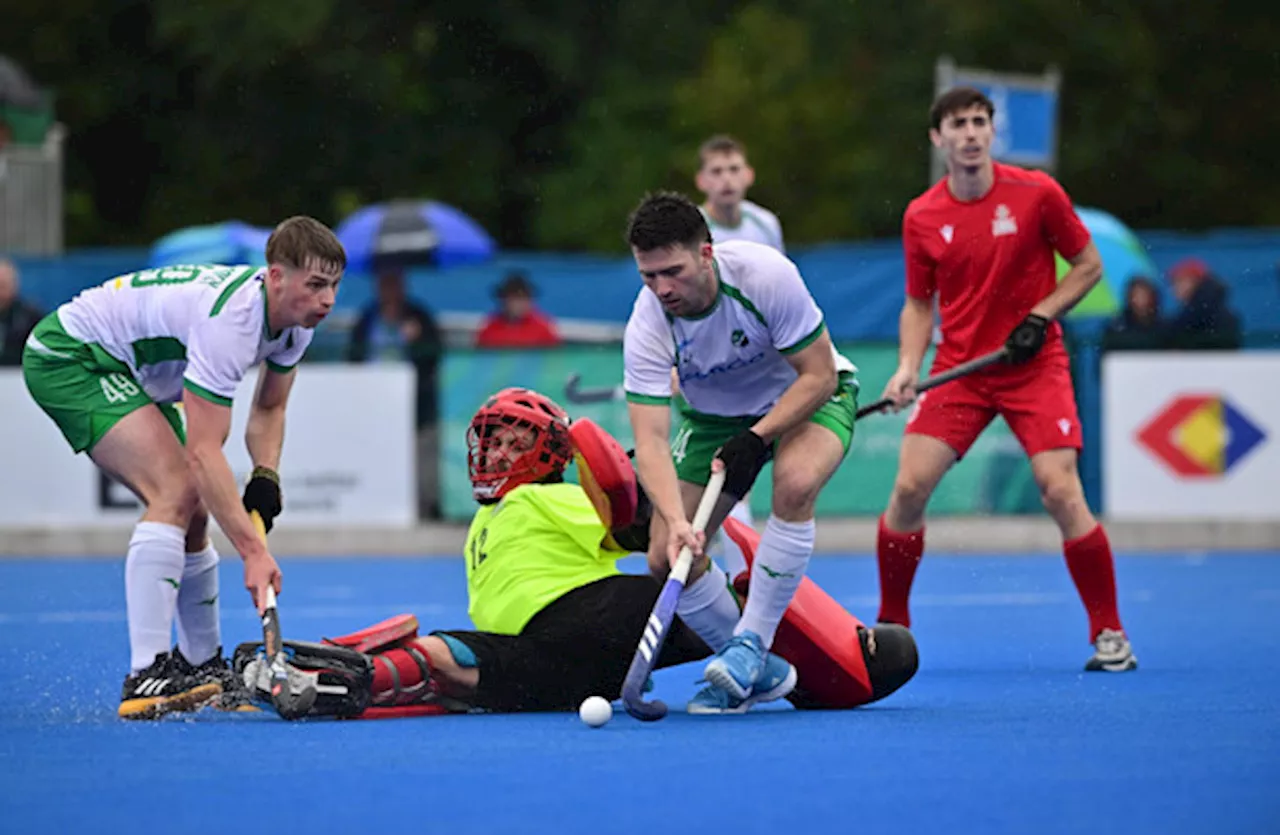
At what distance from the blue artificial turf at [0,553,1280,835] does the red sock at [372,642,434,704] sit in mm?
123

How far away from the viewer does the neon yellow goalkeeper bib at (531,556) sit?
6.47m

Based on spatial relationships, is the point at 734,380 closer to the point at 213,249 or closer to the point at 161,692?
the point at 161,692

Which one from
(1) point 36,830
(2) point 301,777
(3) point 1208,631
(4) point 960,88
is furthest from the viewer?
(3) point 1208,631

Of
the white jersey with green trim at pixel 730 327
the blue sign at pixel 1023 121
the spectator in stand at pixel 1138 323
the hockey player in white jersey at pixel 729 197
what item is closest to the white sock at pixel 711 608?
the white jersey with green trim at pixel 730 327

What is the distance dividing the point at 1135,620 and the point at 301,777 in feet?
17.9

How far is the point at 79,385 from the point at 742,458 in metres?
2.01

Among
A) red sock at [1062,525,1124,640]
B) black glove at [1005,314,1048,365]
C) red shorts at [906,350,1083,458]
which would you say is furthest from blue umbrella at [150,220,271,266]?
red sock at [1062,525,1124,640]

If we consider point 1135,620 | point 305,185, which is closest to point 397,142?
point 305,185

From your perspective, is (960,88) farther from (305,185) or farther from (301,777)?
(305,185)

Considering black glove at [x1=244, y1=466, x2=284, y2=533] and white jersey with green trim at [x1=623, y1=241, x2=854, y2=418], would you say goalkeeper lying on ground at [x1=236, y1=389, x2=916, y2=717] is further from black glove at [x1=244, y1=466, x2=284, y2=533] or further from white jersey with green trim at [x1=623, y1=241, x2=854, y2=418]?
black glove at [x1=244, y1=466, x2=284, y2=533]

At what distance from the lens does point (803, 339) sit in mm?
6336

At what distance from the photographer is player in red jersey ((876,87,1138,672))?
7824 mm

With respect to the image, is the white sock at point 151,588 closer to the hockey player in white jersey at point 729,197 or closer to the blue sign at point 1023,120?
the hockey player in white jersey at point 729,197

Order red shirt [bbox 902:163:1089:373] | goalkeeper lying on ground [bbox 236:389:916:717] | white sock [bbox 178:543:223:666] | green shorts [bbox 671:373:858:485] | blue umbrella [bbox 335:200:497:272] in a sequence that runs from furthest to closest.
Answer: blue umbrella [bbox 335:200:497:272]
red shirt [bbox 902:163:1089:373]
white sock [bbox 178:543:223:666]
green shorts [bbox 671:373:858:485]
goalkeeper lying on ground [bbox 236:389:916:717]
